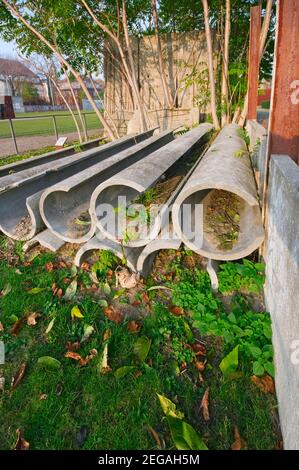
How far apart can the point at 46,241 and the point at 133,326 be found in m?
1.43

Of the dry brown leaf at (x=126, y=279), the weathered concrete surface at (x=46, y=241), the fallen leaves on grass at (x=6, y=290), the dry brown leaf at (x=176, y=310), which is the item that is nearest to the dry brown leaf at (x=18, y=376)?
the fallen leaves on grass at (x=6, y=290)

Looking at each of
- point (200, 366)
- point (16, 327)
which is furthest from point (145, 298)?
point (16, 327)

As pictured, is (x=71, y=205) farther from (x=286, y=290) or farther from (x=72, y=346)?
(x=286, y=290)

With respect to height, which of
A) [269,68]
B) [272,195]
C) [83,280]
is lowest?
[83,280]

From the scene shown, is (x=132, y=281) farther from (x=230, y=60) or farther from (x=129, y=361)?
(x=230, y=60)

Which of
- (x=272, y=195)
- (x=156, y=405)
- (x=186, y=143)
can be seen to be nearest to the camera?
(x=156, y=405)

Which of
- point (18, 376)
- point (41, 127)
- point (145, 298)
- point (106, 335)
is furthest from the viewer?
point (41, 127)

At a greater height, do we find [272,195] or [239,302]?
[272,195]

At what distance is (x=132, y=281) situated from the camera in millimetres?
2752

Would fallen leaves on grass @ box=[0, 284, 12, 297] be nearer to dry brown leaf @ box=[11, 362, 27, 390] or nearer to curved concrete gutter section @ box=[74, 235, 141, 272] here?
curved concrete gutter section @ box=[74, 235, 141, 272]

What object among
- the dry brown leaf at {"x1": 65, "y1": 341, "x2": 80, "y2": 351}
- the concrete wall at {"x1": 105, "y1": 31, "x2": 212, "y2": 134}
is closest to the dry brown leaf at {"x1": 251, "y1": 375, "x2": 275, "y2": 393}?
the dry brown leaf at {"x1": 65, "y1": 341, "x2": 80, "y2": 351}

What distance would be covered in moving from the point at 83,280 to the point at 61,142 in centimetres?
560

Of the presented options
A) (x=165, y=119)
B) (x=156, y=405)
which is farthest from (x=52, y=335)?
(x=165, y=119)

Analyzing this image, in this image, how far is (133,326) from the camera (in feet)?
7.81
